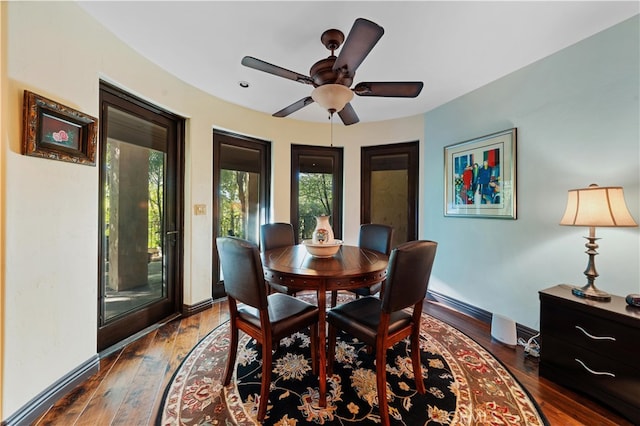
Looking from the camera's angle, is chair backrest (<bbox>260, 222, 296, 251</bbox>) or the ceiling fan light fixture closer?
the ceiling fan light fixture

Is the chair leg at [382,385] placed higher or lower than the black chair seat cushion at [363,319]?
lower

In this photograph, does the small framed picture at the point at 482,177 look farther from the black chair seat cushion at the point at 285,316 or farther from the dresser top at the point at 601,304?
the black chair seat cushion at the point at 285,316

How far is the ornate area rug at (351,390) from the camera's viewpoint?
1395mm

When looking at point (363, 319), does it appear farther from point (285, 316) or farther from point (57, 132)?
point (57, 132)

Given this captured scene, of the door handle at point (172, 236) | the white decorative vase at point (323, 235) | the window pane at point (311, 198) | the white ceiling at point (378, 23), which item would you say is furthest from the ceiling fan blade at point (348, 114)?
the door handle at point (172, 236)

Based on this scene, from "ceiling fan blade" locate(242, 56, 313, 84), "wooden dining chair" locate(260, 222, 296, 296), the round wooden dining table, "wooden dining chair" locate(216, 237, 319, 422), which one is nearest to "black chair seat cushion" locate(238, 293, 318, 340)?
"wooden dining chair" locate(216, 237, 319, 422)

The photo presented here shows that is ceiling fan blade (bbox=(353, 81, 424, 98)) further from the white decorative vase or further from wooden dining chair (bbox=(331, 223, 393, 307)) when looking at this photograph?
wooden dining chair (bbox=(331, 223, 393, 307))

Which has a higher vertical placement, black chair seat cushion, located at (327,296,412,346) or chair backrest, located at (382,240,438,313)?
chair backrest, located at (382,240,438,313)

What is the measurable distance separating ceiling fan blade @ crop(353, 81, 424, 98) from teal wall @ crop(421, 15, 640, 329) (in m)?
A: 1.31

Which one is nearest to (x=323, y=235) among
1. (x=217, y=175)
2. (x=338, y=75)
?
(x=338, y=75)

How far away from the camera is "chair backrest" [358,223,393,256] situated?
7.86 feet

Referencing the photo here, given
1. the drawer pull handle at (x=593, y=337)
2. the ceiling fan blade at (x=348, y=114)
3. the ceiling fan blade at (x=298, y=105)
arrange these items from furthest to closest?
1. the ceiling fan blade at (x=348, y=114)
2. the ceiling fan blade at (x=298, y=105)
3. the drawer pull handle at (x=593, y=337)

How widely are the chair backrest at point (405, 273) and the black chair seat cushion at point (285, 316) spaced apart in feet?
1.76

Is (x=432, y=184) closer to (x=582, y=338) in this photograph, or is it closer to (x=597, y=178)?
(x=597, y=178)
